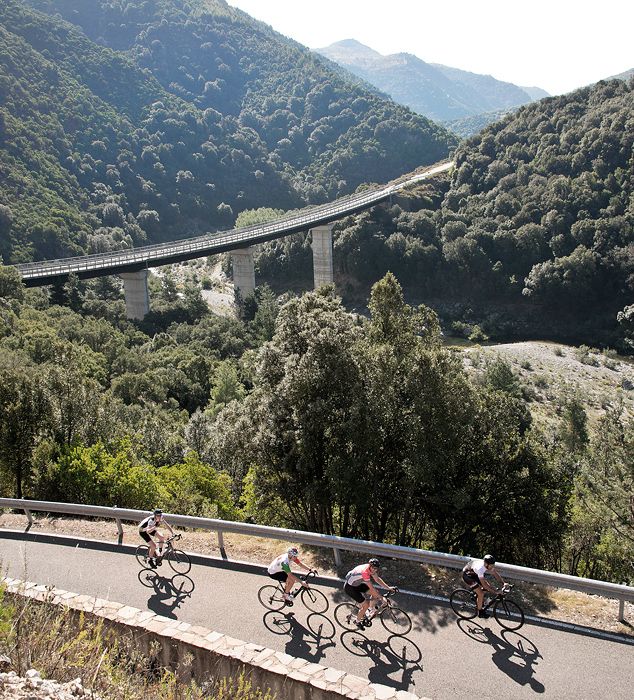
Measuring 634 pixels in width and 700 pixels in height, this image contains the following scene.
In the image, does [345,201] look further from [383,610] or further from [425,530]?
[383,610]

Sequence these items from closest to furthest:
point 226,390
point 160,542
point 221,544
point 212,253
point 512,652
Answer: point 512,652 < point 160,542 < point 221,544 < point 226,390 < point 212,253

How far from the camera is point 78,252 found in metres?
83.2

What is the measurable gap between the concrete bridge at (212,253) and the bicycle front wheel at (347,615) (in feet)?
174

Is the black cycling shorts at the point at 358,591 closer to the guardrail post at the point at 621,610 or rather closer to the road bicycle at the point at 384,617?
the road bicycle at the point at 384,617

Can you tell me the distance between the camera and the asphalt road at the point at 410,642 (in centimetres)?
783

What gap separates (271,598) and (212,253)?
202 feet

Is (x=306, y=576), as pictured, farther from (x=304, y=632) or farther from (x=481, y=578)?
(x=481, y=578)

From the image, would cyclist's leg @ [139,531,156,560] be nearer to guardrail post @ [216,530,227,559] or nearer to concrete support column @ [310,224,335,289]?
guardrail post @ [216,530,227,559]

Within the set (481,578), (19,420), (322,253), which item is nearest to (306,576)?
(481,578)

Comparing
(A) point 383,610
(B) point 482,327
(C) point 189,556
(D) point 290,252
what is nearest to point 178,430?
(C) point 189,556

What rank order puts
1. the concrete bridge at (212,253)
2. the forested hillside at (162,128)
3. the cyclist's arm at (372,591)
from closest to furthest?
the cyclist's arm at (372,591) → the concrete bridge at (212,253) → the forested hillside at (162,128)

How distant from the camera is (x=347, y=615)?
9359 millimetres

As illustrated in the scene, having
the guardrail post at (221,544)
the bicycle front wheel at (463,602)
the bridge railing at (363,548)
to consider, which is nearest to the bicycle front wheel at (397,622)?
the bicycle front wheel at (463,602)

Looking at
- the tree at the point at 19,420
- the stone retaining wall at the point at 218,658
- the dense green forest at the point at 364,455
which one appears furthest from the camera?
the tree at the point at 19,420
